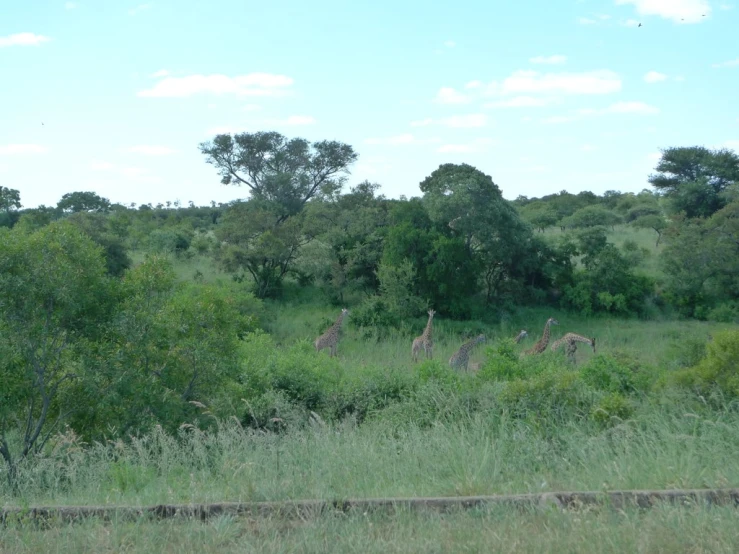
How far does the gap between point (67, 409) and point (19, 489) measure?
121 inches

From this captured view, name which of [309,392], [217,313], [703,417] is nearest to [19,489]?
[217,313]

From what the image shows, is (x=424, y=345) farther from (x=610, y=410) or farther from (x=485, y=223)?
(x=610, y=410)

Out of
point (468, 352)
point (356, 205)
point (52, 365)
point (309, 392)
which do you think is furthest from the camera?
point (356, 205)

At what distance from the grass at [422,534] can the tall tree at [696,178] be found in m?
36.7

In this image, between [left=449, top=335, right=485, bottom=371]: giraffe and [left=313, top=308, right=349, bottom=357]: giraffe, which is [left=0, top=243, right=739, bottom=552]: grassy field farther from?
[left=313, top=308, right=349, bottom=357]: giraffe

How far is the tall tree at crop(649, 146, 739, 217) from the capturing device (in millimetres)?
38656

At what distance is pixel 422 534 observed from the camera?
433 centimetres

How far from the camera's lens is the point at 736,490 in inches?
186

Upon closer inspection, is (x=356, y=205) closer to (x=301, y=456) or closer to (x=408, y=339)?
(x=408, y=339)

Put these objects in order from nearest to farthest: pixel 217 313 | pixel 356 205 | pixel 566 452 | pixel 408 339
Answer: pixel 566 452, pixel 217 313, pixel 408 339, pixel 356 205

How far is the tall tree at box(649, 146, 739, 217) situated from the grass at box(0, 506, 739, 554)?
36.7m

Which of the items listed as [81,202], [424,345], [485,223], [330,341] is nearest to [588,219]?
[485,223]

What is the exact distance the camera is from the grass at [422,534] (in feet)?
13.2

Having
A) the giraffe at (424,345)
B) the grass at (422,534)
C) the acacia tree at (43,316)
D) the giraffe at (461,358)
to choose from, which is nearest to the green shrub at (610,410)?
the grass at (422,534)
